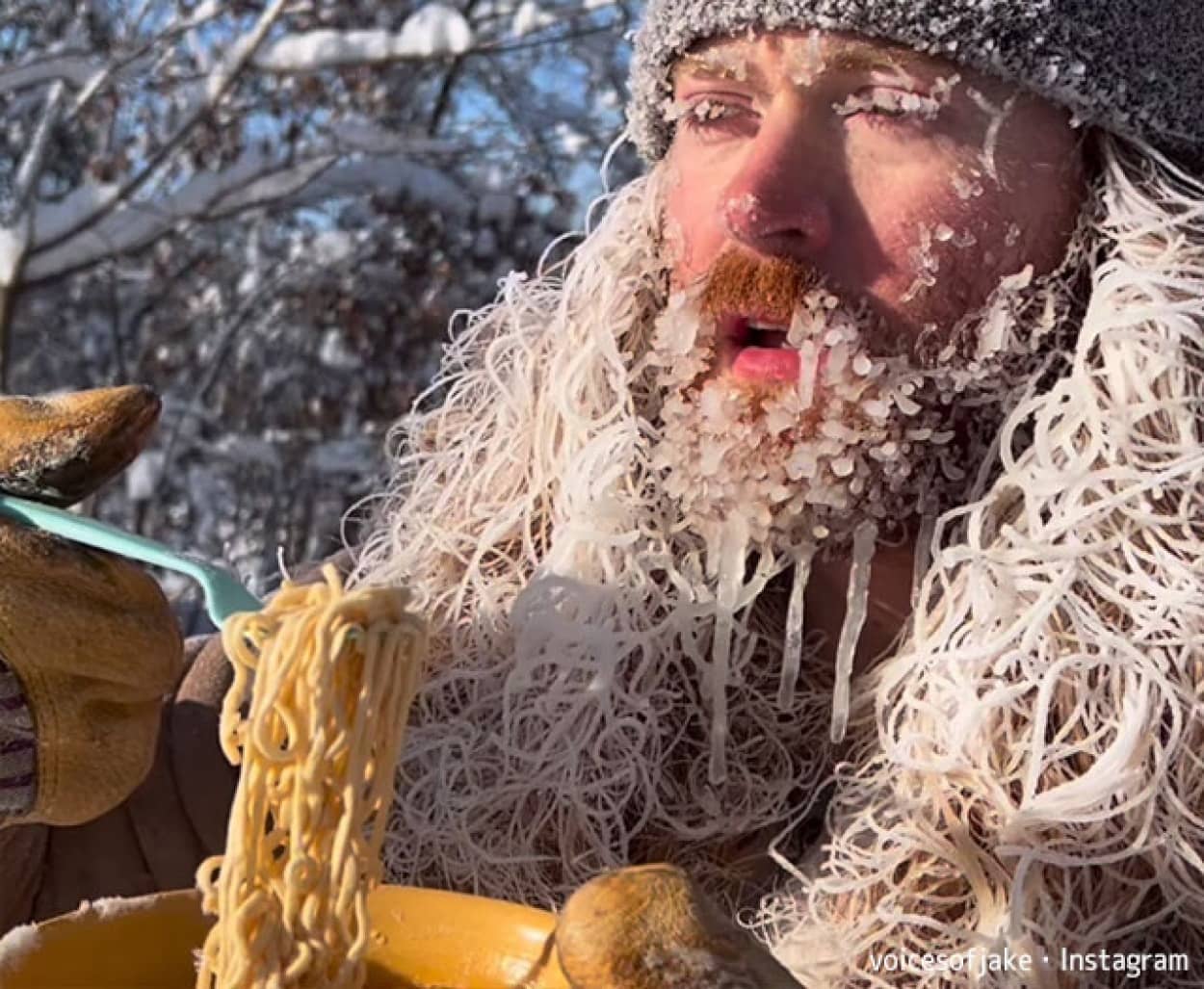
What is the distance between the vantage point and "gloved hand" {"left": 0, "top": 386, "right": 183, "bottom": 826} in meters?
0.85

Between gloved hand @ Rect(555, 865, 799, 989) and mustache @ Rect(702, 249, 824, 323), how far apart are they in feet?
1.50

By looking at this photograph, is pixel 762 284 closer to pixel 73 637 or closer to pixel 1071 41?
pixel 1071 41

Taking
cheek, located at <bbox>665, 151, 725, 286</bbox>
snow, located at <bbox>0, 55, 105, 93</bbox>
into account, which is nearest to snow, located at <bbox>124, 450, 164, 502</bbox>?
snow, located at <bbox>0, 55, 105, 93</bbox>

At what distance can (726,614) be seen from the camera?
1.05m

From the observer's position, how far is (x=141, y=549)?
0.82 metres

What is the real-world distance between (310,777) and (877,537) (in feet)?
1.54

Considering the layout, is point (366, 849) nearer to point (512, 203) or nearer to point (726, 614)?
point (726, 614)

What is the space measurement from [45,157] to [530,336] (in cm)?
280

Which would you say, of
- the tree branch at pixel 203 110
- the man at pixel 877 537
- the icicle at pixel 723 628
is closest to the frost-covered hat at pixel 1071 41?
the man at pixel 877 537

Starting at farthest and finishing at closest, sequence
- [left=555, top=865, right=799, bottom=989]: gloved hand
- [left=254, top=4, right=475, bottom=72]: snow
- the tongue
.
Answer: [left=254, top=4, right=475, bottom=72]: snow → the tongue → [left=555, top=865, right=799, bottom=989]: gloved hand

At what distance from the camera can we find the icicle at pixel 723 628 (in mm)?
1035

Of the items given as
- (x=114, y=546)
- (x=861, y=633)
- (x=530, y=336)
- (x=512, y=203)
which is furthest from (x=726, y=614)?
(x=512, y=203)

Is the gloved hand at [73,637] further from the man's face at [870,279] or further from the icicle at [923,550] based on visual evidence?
the icicle at [923,550]

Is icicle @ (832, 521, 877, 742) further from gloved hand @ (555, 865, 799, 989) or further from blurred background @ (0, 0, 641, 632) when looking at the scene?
blurred background @ (0, 0, 641, 632)
